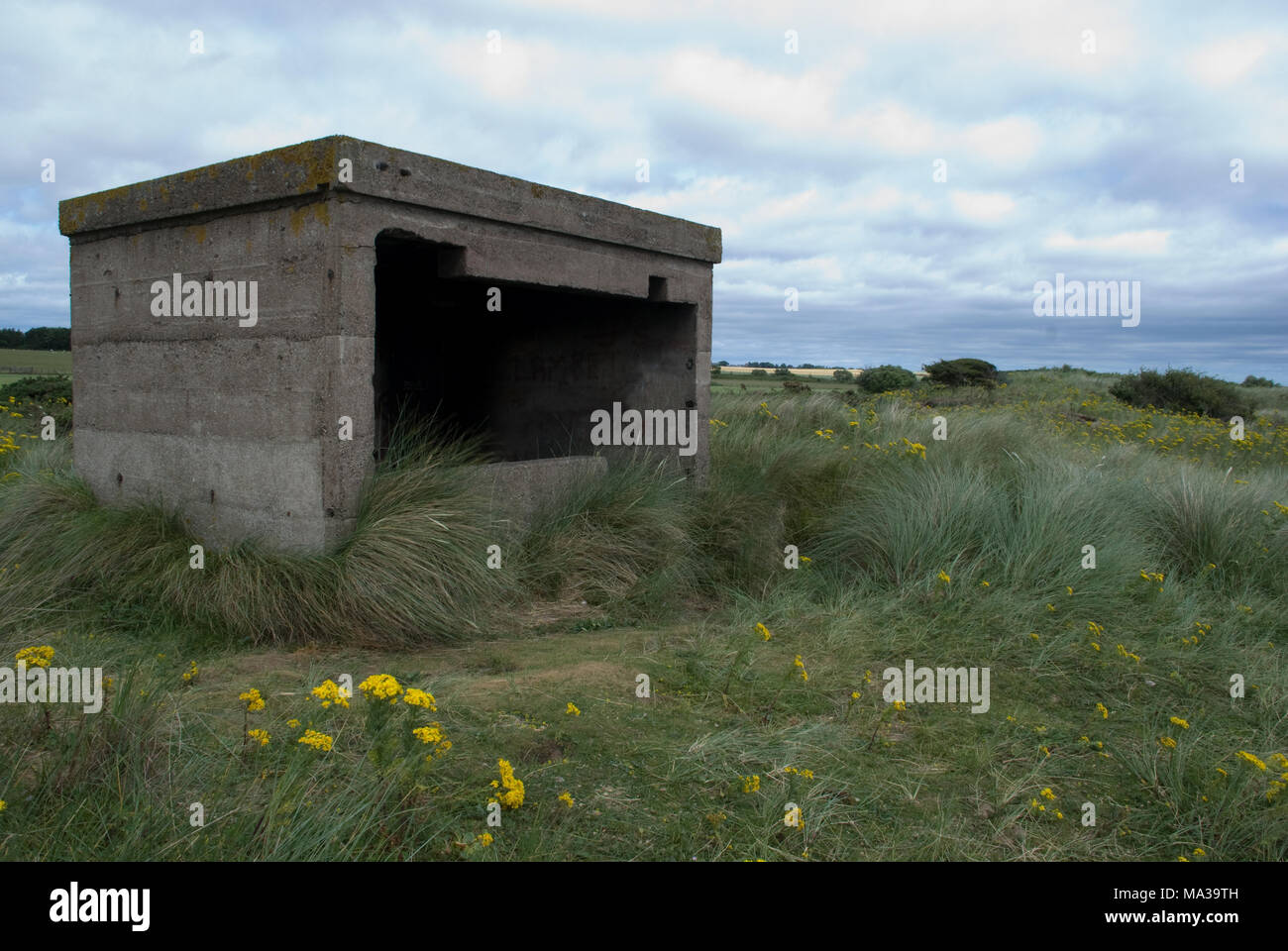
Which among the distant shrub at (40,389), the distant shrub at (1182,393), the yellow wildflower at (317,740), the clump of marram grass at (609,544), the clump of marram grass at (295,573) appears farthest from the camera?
the distant shrub at (1182,393)

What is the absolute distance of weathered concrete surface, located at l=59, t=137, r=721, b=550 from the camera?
212 inches

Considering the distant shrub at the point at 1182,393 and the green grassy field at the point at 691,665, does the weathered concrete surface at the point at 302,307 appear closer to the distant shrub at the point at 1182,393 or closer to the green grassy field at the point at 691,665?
the green grassy field at the point at 691,665

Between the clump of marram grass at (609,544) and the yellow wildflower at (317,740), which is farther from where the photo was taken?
the clump of marram grass at (609,544)

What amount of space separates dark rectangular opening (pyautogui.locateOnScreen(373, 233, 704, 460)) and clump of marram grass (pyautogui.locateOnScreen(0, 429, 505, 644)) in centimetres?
261

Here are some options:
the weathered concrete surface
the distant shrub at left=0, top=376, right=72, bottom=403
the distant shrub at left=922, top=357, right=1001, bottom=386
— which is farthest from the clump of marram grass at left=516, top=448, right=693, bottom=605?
the distant shrub at left=922, top=357, right=1001, bottom=386

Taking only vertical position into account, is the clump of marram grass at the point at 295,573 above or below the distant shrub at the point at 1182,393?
below

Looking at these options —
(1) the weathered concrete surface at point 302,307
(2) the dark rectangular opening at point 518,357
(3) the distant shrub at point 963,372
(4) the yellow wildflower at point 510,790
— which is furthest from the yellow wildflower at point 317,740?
(3) the distant shrub at point 963,372

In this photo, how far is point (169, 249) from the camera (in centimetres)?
616

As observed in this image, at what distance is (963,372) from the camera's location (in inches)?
872

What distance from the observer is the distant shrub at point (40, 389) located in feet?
49.0

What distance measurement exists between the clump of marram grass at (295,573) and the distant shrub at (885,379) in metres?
21.4

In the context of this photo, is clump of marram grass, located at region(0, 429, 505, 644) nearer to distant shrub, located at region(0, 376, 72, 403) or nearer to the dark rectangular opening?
the dark rectangular opening

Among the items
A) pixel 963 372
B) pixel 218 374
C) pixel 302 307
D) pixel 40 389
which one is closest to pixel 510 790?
pixel 302 307

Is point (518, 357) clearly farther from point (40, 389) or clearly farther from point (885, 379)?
point (885, 379)
